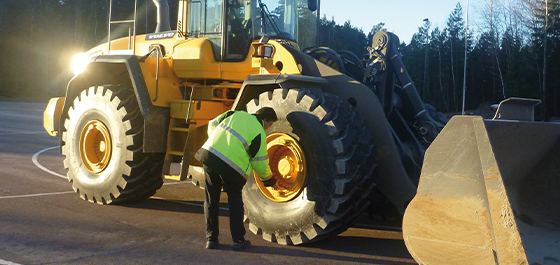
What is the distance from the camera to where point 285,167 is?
558 cm

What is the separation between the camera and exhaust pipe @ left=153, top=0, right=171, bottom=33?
838 cm

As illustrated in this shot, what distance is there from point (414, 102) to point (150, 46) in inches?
159

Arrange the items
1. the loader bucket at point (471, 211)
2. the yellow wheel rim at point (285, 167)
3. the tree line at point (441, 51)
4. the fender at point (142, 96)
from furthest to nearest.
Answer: the tree line at point (441, 51), the fender at point (142, 96), the yellow wheel rim at point (285, 167), the loader bucket at point (471, 211)

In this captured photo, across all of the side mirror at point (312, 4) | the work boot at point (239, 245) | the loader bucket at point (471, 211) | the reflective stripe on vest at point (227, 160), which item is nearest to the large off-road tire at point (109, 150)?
the reflective stripe on vest at point (227, 160)

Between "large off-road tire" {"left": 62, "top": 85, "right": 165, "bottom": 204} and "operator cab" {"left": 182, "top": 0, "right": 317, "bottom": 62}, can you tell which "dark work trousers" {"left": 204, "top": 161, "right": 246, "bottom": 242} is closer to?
"large off-road tire" {"left": 62, "top": 85, "right": 165, "bottom": 204}

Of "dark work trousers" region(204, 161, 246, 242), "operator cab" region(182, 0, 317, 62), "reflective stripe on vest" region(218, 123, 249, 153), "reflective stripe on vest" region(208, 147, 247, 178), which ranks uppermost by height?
"operator cab" region(182, 0, 317, 62)

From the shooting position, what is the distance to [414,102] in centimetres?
663

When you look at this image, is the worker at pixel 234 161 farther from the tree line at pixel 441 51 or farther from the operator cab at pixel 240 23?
the tree line at pixel 441 51

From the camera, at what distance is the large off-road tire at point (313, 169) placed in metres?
Result: 5.08

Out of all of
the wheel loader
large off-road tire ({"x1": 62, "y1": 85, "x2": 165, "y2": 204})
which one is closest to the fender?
the wheel loader

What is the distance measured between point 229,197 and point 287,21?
305 centimetres

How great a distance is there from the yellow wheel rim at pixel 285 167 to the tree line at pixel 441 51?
26126 mm

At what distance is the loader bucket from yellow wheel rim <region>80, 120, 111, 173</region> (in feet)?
15.9

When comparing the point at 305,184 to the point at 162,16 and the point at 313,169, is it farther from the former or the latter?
the point at 162,16
